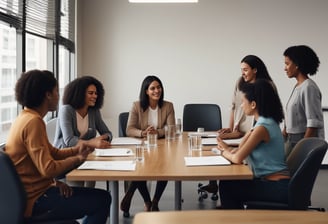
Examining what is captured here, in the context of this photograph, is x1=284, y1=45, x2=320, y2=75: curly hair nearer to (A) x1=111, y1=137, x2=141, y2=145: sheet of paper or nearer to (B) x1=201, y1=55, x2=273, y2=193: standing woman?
(B) x1=201, y1=55, x2=273, y2=193: standing woman

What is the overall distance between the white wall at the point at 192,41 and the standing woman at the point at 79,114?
88.6 inches

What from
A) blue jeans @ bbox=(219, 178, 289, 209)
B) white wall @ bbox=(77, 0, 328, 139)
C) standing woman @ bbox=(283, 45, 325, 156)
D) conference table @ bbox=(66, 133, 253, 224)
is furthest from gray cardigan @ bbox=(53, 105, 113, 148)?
white wall @ bbox=(77, 0, 328, 139)

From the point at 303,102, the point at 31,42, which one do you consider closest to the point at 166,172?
the point at 303,102

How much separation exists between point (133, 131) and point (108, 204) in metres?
1.27

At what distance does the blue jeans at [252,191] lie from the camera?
2562 mm

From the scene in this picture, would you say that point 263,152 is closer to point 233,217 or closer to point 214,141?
point 214,141

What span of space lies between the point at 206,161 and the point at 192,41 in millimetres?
3313

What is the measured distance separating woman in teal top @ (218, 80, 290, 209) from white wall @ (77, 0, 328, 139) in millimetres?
3024

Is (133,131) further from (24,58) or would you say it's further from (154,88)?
(24,58)

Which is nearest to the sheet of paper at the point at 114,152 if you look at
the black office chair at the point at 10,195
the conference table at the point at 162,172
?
the conference table at the point at 162,172

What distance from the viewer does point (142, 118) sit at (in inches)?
152

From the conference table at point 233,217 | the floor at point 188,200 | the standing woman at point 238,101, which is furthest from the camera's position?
the floor at point 188,200

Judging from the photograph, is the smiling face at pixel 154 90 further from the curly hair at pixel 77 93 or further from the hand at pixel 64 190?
the hand at pixel 64 190

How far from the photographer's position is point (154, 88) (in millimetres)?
3861
